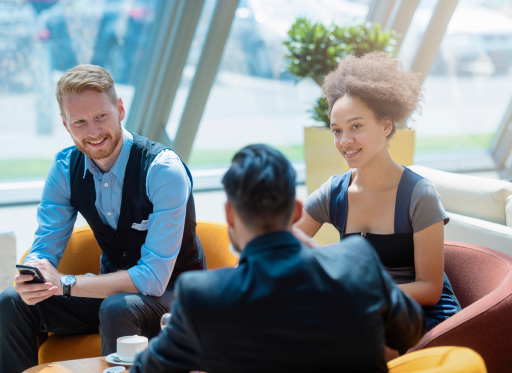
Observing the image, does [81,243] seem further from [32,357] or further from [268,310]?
[268,310]

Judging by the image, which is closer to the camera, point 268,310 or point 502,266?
point 268,310

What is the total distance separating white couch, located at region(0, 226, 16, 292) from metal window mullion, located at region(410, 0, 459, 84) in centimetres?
392

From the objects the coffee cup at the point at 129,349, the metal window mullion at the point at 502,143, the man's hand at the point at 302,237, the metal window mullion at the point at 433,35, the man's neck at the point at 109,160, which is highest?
the metal window mullion at the point at 433,35

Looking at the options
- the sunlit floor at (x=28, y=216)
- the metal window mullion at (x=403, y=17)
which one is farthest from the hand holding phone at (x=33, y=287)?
the metal window mullion at (x=403, y=17)

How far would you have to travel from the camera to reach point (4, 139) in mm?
4430

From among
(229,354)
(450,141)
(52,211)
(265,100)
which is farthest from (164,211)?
(450,141)

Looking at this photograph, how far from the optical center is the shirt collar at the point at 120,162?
2250 millimetres

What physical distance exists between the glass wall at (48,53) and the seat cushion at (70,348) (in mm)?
2754

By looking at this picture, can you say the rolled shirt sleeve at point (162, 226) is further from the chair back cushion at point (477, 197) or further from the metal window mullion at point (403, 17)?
the metal window mullion at point (403, 17)

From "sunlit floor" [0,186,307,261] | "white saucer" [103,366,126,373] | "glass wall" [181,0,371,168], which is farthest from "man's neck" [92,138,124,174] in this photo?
"glass wall" [181,0,371,168]

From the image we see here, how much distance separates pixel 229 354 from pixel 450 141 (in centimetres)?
666

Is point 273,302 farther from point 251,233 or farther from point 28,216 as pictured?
point 28,216

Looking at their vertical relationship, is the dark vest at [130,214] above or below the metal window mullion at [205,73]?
below

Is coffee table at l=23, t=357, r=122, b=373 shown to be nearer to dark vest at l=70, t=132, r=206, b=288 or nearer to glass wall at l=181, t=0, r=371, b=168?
dark vest at l=70, t=132, r=206, b=288
